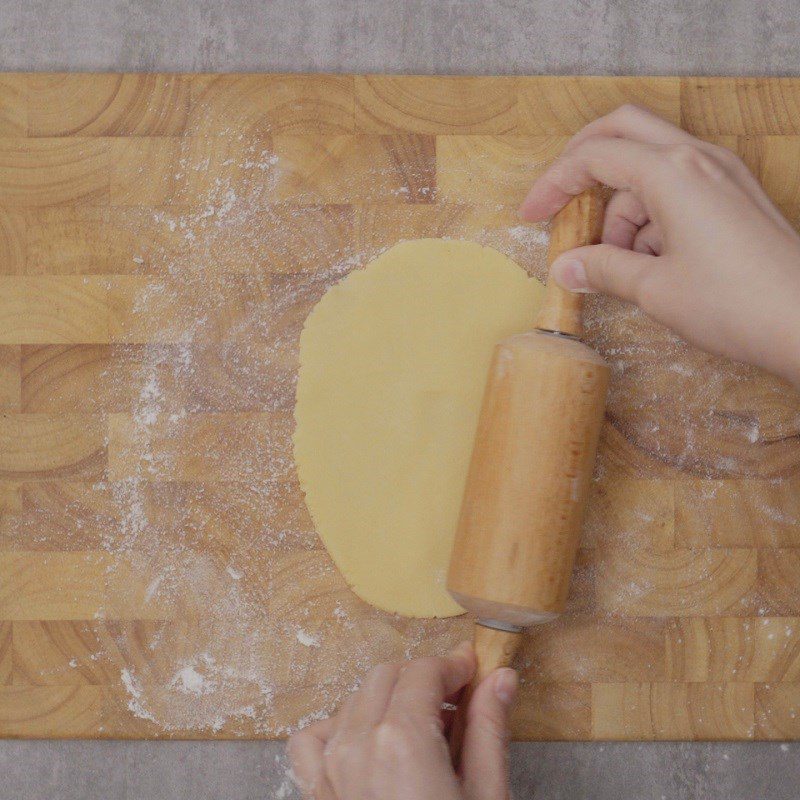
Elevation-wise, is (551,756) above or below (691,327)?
below

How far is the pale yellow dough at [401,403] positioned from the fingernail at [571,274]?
10 cm

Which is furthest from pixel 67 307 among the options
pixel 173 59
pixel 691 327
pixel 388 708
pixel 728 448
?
pixel 728 448

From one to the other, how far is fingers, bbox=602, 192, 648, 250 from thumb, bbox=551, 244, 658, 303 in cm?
6

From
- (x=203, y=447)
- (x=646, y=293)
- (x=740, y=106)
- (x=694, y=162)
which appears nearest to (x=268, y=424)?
(x=203, y=447)

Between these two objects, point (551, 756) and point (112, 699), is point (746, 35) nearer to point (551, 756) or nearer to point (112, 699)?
point (551, 756)

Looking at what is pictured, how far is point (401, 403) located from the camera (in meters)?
1.00

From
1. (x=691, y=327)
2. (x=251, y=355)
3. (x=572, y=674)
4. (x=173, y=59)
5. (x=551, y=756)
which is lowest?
(x=551, y=756)

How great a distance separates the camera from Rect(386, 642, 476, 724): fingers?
799 mm

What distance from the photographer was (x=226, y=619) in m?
1.02

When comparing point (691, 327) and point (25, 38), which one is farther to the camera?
point (25, 38)

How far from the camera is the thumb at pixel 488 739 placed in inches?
31.3

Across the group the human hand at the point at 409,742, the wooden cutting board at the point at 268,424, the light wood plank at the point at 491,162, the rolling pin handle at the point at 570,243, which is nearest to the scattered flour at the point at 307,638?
the wooden cutting board at the point at 268,424

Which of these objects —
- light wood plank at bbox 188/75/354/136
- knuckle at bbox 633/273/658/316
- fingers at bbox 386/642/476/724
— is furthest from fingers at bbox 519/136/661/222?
fingers at bbox 386/642/476/724

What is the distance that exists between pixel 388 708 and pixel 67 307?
2.20 feet
